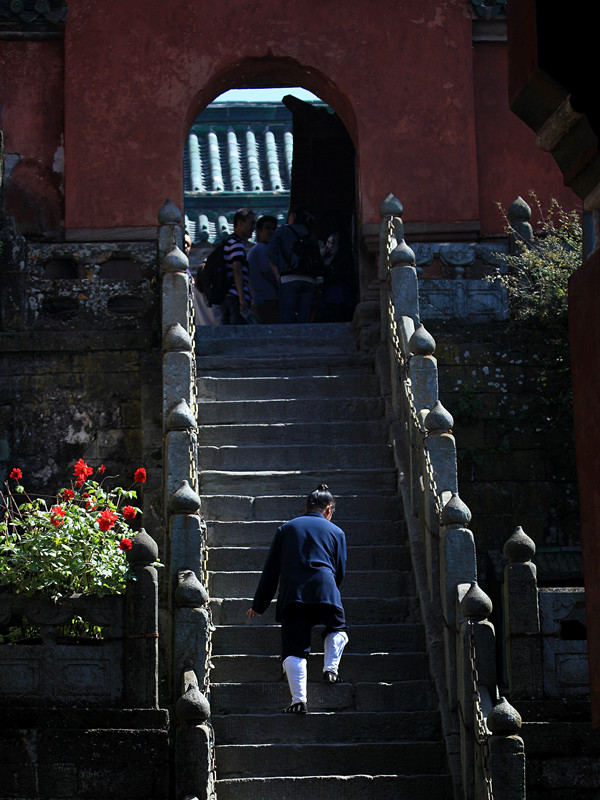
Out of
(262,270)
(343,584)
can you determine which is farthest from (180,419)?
(262,270)

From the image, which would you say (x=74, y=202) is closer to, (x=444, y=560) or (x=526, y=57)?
(x=444, y=560)

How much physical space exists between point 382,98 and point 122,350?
4309mm

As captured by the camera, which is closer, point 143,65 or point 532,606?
point 532,606

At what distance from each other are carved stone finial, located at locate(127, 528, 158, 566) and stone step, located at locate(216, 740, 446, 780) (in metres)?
1.26

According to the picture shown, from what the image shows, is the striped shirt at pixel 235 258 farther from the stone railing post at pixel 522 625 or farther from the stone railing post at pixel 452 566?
the stone railing post at pixel 522 625

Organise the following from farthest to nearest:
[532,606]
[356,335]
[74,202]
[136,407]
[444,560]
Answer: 1. [74,202]
2. [356,335]
3. [136,407]
4. [444,560]
5. [532,606]

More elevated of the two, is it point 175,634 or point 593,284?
point 593,284

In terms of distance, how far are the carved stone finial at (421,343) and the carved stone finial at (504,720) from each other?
3725 mm

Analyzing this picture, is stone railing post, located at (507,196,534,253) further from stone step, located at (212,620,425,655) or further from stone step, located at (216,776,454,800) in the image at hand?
stone step, located at (216,776,454,800)

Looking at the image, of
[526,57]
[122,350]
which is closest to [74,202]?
[122,350]

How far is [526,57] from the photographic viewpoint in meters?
4.62

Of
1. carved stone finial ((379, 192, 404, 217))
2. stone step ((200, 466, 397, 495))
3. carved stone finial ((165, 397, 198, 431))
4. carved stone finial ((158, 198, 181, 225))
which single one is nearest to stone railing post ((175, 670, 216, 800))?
carved stone finial ((165, 397, 198, 431))

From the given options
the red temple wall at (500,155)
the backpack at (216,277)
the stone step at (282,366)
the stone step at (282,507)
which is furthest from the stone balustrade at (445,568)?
the red temple wall at (500,155)

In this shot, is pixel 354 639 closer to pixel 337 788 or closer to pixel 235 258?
pixel 337 788
